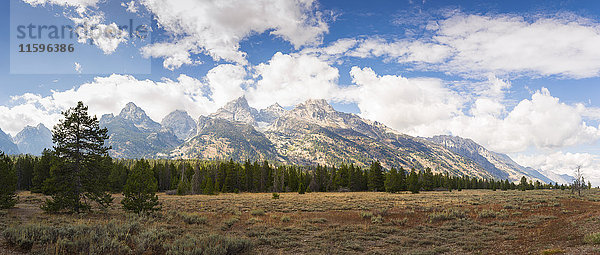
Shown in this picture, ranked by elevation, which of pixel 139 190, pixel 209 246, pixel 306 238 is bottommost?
pixel 306 238

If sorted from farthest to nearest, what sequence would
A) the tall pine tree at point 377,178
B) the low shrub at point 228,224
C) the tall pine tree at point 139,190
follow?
the tall pine tree at point 377,178 → the tall pine tree at point 139,190 → the low shrub at point 228,224

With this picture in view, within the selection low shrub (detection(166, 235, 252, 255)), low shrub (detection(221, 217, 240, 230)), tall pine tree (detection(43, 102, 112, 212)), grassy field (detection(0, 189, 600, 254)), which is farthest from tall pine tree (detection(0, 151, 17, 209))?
low shrub (detection(166, 235, 252, 255))

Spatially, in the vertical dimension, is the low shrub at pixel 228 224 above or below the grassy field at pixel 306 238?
below

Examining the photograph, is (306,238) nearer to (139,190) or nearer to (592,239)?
(592,239)

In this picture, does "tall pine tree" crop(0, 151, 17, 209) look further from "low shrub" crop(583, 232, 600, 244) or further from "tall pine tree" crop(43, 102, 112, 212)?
"low shrub" crop(583, 232, 600, 244)

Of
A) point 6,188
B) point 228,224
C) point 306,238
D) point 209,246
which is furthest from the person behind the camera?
point 6,188

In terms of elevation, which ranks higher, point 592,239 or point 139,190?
point 139,190

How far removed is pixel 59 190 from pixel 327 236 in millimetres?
25521

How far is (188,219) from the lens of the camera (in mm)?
22141

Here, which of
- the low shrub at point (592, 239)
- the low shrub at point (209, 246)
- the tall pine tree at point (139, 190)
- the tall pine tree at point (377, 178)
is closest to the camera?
the low shrub at point (209, 246)

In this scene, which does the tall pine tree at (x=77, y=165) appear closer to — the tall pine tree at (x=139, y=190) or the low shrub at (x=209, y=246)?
the tall pine tree at (x=139, y=190)

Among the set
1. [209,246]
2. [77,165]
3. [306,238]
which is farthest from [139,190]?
[306,238]

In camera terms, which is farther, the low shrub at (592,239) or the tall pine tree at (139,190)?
the tall pine tree at (139,190)

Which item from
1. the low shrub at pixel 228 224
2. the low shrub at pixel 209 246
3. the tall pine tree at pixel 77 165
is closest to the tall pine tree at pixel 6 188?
the tall pine tree at pixel 77 165
